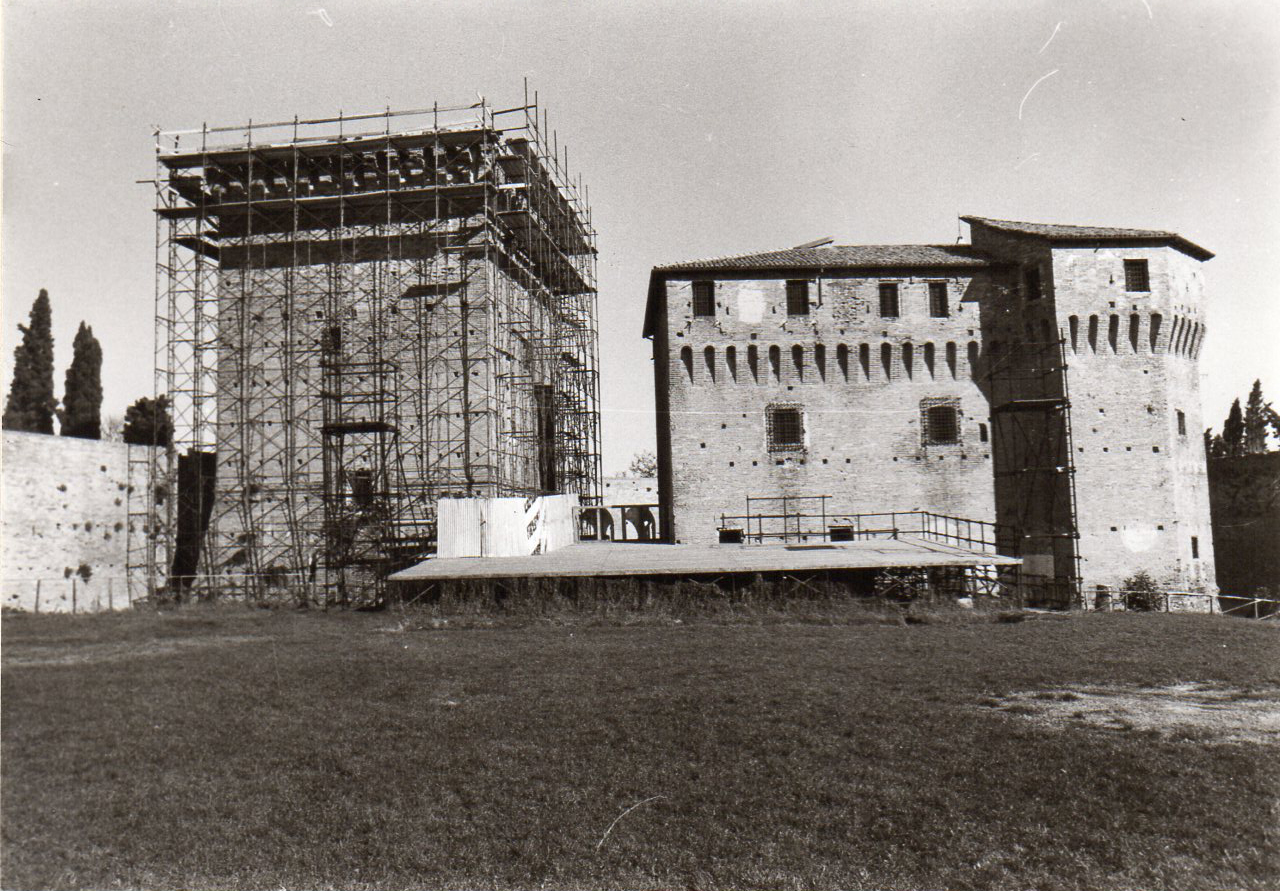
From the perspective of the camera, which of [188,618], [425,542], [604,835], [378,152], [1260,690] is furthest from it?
[378,152]

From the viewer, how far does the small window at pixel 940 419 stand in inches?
1081

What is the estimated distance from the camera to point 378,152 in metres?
25.8

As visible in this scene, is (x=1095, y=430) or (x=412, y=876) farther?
(x=1095, y=430)

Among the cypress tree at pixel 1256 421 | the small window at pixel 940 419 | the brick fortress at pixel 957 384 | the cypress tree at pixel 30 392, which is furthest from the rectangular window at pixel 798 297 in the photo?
the cypress tree at pixel 1256 421

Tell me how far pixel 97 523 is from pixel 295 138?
12605 millimetres

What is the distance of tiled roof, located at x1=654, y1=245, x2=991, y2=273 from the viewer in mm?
27578

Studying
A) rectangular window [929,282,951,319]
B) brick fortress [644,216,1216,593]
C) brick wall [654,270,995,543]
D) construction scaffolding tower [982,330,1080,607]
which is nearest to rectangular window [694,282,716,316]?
brick fortress [644,216,1216,593]

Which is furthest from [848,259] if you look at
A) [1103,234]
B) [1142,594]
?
[1142,594]

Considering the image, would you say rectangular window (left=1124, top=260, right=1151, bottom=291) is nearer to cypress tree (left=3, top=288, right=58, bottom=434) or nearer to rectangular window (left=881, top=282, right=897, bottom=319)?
rectangular window (left=881, top=282, right=897, bottom=319)

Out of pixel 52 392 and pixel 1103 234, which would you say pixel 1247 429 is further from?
pixel 52 392

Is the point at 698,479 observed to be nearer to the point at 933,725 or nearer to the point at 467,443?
the point at 467,443

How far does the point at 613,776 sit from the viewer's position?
6.51 m

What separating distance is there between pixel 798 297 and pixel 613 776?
23.4m

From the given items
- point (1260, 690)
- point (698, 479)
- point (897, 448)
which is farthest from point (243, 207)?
point (1260, 690)
